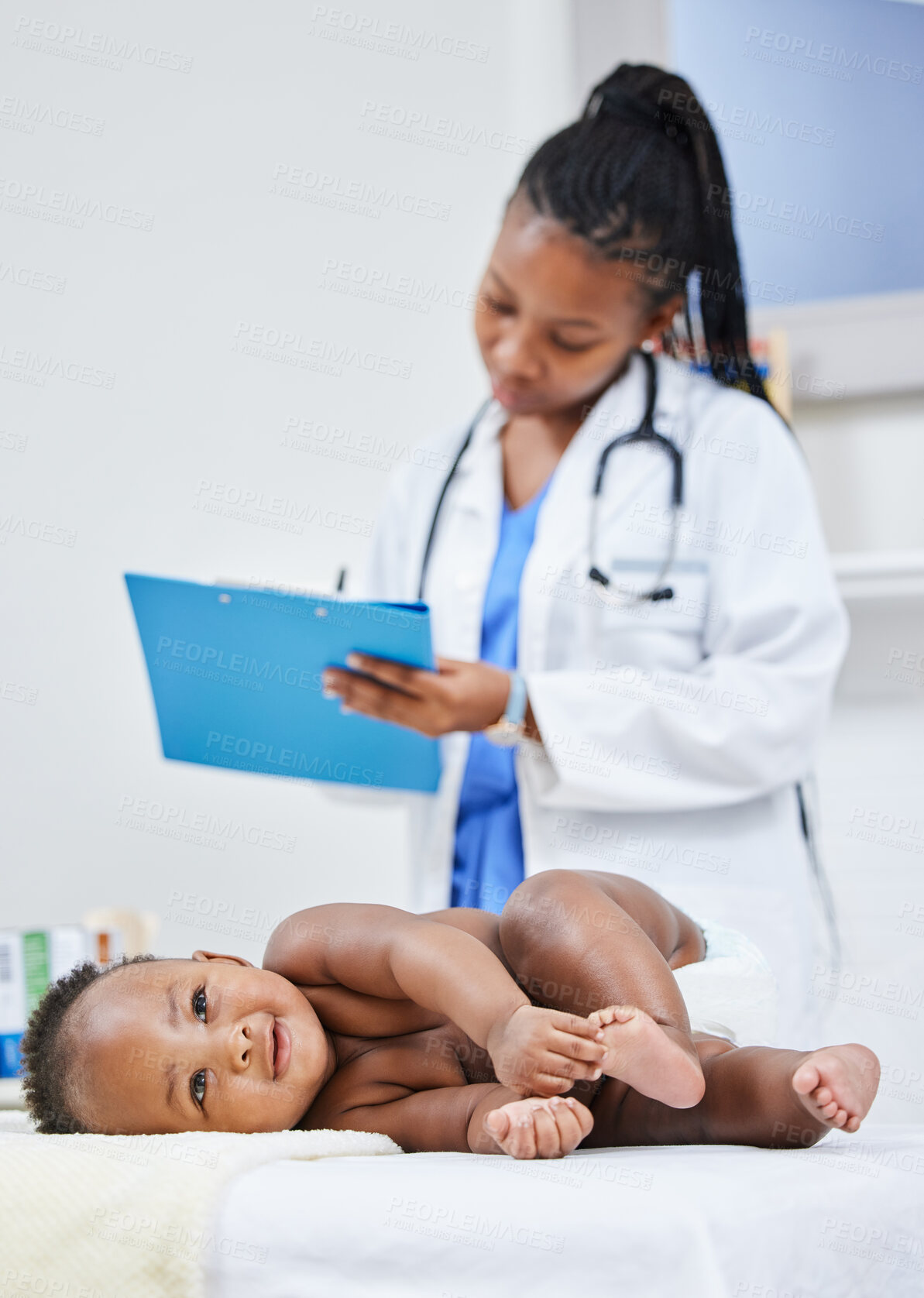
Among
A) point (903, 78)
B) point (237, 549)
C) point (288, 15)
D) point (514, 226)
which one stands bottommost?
point (237, 549)

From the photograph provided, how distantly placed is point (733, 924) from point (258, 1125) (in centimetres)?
63

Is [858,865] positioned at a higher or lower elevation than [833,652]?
lower

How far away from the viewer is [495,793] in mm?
1364

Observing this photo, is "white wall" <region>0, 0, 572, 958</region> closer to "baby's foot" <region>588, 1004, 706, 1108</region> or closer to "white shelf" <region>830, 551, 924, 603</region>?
"white shelf" <region>830, 551, 924, 603</region>

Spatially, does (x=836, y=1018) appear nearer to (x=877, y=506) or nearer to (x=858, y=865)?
(x=858, y=865)

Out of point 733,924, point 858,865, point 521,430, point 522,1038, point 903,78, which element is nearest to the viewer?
point 522,1038

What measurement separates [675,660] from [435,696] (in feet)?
1.09

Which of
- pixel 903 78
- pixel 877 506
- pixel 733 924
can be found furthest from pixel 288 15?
pixel 733 924

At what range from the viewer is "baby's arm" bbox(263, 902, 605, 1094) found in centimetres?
59

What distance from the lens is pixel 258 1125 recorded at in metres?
0.72

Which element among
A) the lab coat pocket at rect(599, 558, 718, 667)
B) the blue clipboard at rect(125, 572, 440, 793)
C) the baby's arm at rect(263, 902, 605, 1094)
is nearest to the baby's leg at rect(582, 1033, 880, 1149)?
the baby's arm at rect(263, 902, 605, 1094)

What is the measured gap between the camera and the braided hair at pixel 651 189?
137 cm

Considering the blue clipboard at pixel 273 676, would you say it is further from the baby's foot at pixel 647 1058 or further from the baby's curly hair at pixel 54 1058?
the baby's foot at pixel 647 1058

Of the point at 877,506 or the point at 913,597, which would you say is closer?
the point at 913,597
